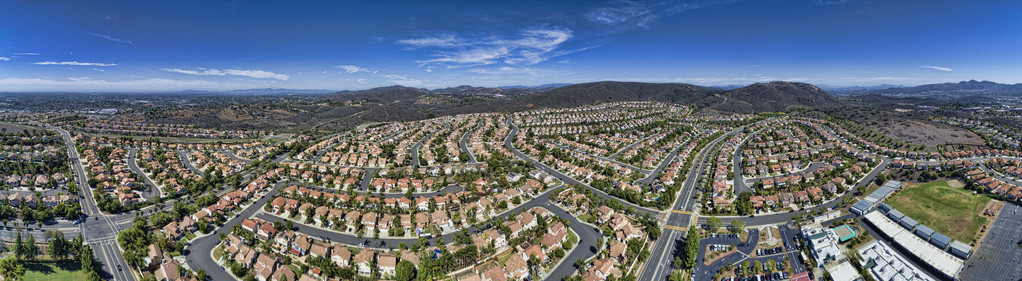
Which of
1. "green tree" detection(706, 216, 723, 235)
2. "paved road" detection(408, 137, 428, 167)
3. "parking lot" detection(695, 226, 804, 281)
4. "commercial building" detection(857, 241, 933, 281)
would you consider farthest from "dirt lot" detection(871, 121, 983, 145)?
"paved road" detection(408, 137, 428, 167)

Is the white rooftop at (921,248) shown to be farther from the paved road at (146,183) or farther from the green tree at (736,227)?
the paved road at (146,183)

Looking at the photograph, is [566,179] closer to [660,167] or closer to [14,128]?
[660,167]

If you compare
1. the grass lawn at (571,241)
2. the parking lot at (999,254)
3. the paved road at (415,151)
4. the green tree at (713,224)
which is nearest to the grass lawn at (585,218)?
the grass lawn at (571,241)

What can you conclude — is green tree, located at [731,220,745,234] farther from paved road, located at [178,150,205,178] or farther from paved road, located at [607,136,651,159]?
paved road, located at [178,150,205,178]

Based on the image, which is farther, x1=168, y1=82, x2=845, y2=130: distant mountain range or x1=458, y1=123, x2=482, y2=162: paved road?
x1=168, y1=82, x2=845, y2=130: distant mountain range

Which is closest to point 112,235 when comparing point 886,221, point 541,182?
point 541,182

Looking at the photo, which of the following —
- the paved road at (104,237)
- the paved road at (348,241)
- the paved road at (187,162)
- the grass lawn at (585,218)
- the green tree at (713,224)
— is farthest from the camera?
the paved road at (187,162)

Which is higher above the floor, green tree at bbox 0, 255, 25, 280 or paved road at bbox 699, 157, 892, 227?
green tree at bbox 0, 255, 25, 280
